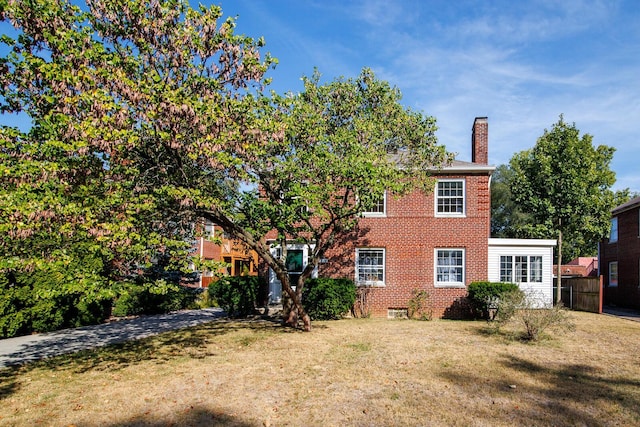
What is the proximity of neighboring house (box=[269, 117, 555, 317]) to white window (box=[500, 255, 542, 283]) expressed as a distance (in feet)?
5.81

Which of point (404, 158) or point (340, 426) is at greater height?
point (404, 158)

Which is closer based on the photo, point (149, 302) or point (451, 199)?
point (451, 199)

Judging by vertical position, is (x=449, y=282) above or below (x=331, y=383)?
above

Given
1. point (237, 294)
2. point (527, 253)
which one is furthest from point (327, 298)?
point (527, 253)

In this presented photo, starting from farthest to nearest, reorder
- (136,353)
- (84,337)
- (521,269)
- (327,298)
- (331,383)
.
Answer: (521,269) → (327,298) → (84,337) → (136,353) → (331,383)

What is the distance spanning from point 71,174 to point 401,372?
7001 mm

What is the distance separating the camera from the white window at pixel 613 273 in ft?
83.6

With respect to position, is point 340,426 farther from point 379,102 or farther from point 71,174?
point 379,102

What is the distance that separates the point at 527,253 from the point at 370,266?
676 cm

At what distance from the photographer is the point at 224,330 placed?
13164 millimetres

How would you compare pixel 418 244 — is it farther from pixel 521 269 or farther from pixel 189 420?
pixel 189 420

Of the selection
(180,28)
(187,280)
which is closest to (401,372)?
(180,28)

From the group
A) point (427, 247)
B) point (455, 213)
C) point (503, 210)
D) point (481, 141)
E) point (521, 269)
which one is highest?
point (481, 141)

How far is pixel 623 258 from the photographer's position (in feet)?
79.9
